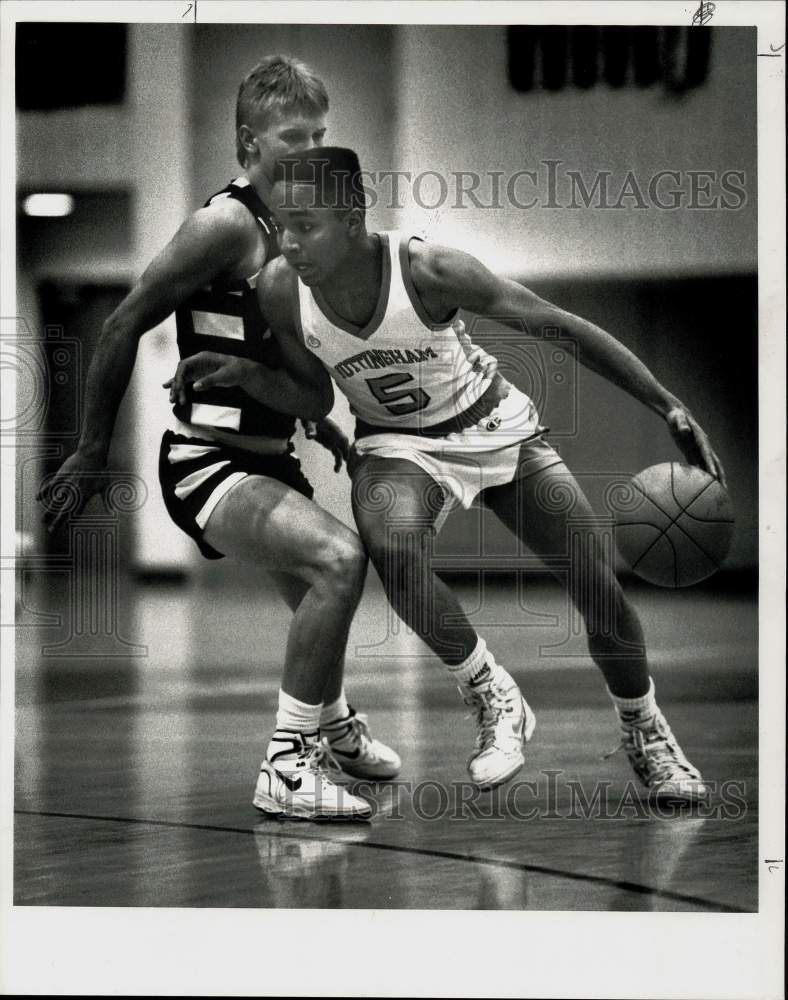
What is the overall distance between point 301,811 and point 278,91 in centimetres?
195

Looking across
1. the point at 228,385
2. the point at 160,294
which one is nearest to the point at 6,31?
the point at 160,294

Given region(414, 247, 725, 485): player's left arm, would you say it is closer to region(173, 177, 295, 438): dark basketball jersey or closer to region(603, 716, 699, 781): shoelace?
region(173, 177, 295, 438): dark basketball jersey

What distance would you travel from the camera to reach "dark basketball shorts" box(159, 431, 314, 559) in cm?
376

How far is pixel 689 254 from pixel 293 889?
1.99 metres

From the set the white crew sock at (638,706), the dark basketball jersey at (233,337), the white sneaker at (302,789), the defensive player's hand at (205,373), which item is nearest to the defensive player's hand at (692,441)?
the white crew sock at (638,706)

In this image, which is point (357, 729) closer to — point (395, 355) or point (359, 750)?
point (359, 750)

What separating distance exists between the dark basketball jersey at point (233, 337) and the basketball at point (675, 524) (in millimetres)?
965

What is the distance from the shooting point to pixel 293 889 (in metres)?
3.53

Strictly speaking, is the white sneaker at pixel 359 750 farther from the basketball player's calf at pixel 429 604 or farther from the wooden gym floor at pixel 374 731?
the basketball player's calf at pixel 429 604

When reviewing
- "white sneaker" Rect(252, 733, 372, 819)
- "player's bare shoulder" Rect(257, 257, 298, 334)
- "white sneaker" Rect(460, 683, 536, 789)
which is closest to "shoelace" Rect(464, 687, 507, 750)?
"white sneaker" Rect(460, 683, 536, 789)

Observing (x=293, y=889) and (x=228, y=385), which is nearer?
(x=293, y=889)

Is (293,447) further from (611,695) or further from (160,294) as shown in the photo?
(611,695)

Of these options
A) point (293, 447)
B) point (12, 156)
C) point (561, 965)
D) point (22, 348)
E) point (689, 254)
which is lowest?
point (561, 965)

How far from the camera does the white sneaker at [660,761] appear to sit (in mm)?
3717
